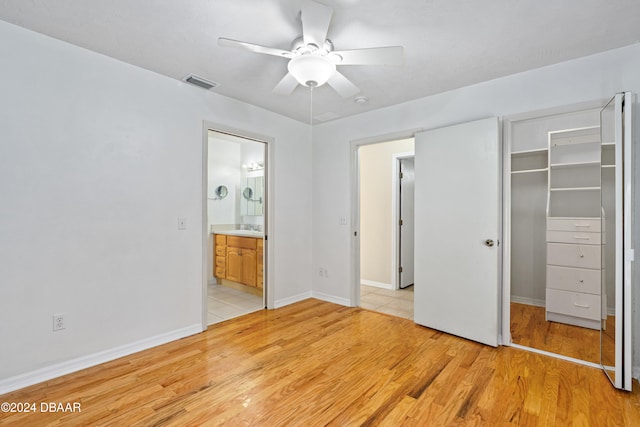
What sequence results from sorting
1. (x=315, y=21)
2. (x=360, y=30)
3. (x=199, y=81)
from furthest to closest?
(x=199, y=81), (x=360, y=30), (x=315, y=21)

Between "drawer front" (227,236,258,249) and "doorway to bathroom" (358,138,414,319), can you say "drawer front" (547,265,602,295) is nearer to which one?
"doorway to bathroom" (358,138,414,319)

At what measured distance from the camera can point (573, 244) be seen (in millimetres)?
3258

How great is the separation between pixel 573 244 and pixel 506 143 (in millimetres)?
1507

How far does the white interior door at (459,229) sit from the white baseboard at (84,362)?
243 cm

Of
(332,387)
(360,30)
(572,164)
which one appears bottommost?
(332,387)

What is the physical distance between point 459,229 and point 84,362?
331 centimetres

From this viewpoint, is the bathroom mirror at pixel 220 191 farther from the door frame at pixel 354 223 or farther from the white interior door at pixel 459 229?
the white interior door at pixel 459 229

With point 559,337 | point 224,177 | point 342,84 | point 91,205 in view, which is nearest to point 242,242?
point 224,177

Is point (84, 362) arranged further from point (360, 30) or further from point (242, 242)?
point (360, 30)

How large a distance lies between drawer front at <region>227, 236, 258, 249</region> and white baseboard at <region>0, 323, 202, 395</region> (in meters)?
1.48

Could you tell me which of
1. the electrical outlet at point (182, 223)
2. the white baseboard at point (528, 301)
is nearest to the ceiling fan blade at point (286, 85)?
the electrical outlet at point (182, 223)

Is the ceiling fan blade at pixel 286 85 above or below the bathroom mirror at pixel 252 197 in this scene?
above

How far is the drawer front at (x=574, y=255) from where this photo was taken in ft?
10.4

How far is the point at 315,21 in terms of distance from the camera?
1.69 meters
